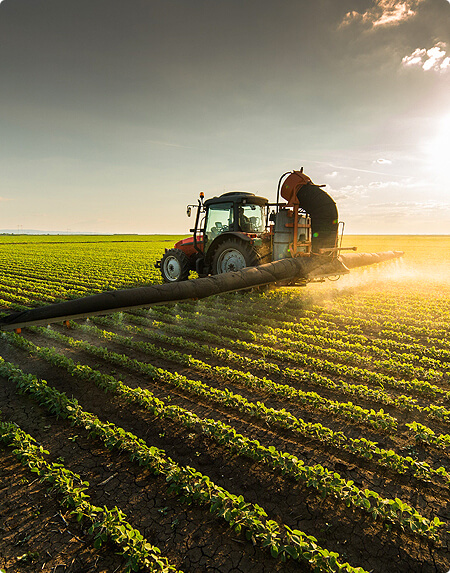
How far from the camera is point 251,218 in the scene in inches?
425

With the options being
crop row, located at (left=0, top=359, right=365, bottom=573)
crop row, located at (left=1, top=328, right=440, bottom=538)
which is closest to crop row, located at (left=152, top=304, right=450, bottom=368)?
crop row, located at (left=1, top=328, right=440, bottom=538)

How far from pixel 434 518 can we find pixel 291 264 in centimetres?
630

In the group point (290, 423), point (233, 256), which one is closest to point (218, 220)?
point (233, 256)

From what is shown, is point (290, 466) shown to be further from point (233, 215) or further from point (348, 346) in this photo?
point (233, 215)

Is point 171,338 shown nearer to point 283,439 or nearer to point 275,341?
point 275,341

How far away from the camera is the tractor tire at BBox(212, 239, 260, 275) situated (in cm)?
942

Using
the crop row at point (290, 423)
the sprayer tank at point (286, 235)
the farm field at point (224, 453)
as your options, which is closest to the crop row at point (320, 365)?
the farm field at point (224, 453)

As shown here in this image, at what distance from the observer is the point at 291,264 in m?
8.50

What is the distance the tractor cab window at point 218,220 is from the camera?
416 inches

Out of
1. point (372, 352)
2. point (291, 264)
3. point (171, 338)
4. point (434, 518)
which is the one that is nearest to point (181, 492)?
point (434, 518)

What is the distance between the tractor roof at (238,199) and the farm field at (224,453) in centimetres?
491

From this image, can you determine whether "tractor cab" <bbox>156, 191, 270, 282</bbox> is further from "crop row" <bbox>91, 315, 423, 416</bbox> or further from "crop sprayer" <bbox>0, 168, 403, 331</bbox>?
"crop row" <bbox>91, 315, 423, 416</bbox>

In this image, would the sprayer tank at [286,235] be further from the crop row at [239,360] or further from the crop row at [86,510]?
the crop row at [86,510]

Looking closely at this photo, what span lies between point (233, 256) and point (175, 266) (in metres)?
2.87
